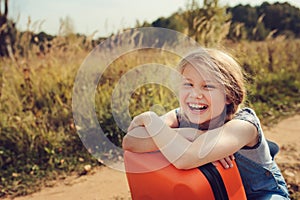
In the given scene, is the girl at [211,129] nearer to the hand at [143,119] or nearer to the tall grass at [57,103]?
the hand at [143,119]

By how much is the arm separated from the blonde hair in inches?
5.2

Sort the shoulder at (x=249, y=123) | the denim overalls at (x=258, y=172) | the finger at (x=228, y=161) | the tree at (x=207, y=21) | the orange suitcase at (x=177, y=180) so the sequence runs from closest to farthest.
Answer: the orange suitcase at (x=177, y=180) < the finger at (x=228, y=161) < the shoulder at (x=249, y=123) < the denim overalls at (x=258, y=172) < the tree at (x=207, y=21)

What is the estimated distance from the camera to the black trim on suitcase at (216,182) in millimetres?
1557

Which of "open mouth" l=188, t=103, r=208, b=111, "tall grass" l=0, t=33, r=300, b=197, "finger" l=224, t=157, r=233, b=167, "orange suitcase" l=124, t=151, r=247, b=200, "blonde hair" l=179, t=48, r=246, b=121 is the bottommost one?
"tall grass" l=0, t=33, r=300, b=197

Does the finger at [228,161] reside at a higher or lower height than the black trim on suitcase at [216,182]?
higher

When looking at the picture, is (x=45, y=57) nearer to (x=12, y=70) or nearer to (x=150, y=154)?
(x=12, y=70)

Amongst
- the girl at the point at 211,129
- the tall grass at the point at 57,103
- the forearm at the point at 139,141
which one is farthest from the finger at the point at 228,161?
the tall grass at the point at 57,103

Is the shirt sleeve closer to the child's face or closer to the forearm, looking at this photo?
the child's face

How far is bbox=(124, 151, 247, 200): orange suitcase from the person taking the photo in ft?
5.06

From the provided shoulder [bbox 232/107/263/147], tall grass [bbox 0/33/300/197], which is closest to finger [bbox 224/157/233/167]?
shoulder [bbox 232/107/263/147]

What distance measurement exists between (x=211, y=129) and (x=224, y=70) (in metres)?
0.26

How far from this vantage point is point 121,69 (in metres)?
5.29

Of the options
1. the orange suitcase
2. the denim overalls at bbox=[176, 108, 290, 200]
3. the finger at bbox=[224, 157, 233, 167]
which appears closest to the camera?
the orange suitcase

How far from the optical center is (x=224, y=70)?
1763 millimetres
